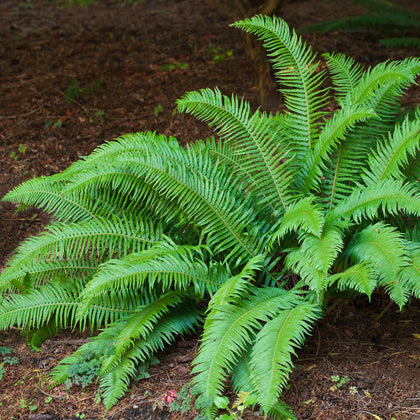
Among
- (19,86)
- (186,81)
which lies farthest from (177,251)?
(19,86)

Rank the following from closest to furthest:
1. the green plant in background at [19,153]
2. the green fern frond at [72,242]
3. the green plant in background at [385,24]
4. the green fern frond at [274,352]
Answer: the green fern frond at [274,352], the green fern frond at [72,242], the green plant in background at [19,153], the green plant in background at [385,24]

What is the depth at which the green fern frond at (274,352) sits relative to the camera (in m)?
2.49

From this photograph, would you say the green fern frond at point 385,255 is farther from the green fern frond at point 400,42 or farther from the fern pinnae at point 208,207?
the green fern frond at point 400,42

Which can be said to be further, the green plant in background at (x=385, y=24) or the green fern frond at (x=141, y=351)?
the green plant in background at (x=385, y=24)

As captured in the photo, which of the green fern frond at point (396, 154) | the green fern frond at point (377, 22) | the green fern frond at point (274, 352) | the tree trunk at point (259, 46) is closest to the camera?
the green fern frond at point (274, 352)

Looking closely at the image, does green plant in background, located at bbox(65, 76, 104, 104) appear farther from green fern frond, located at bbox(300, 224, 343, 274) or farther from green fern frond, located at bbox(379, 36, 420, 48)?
green fern frond, located at bbox(300, 224, 343, 274)

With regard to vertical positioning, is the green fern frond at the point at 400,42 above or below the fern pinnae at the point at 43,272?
above

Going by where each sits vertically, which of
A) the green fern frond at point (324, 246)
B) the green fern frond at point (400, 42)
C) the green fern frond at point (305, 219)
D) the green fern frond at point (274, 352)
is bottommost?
the green fern frond at point (274, 352)

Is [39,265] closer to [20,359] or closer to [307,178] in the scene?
[20,359]

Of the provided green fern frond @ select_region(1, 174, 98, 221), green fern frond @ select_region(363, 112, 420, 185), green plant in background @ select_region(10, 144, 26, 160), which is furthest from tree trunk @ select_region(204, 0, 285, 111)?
green fern frond @ select_region(1, 174, 98, 221)

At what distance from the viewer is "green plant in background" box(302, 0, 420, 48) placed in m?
6.84

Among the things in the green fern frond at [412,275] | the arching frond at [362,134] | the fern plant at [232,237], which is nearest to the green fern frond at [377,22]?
the fern plant at [232,237]

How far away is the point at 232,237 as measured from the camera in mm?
3361

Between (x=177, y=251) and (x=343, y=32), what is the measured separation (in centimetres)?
568
